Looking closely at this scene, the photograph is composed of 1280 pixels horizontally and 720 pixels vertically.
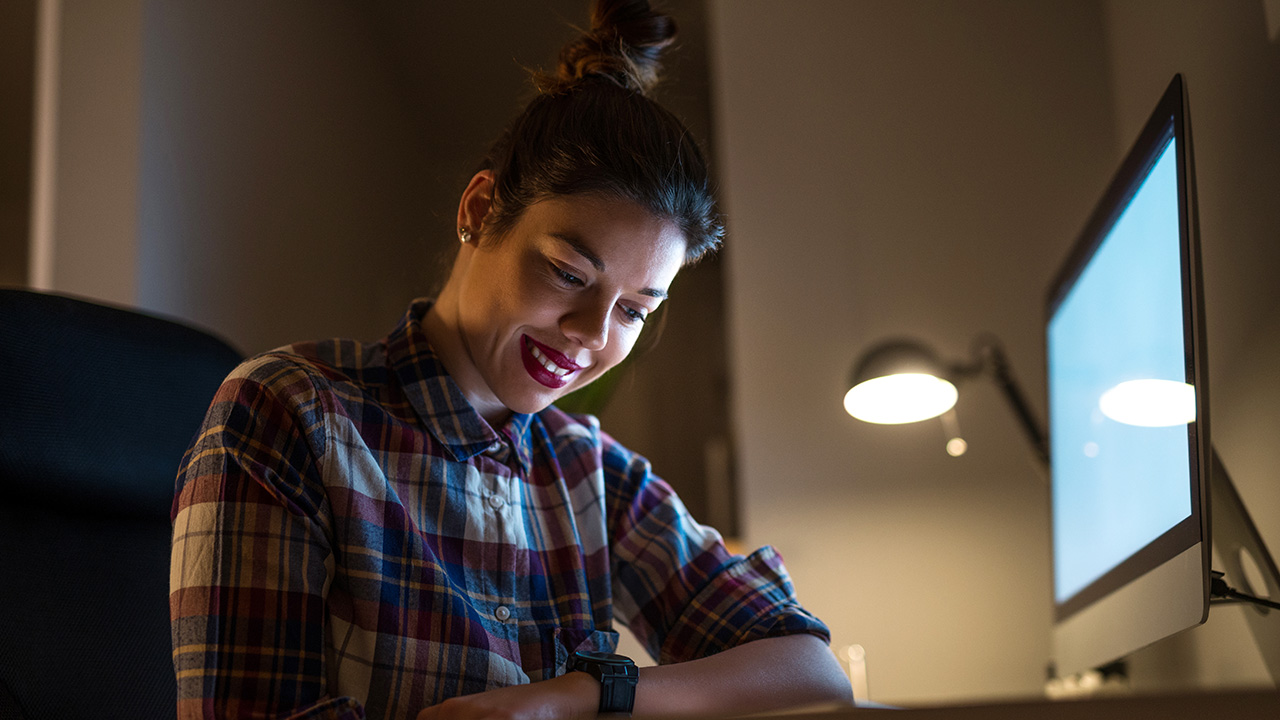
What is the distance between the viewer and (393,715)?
0.80 metres

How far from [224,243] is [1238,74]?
1748 mm

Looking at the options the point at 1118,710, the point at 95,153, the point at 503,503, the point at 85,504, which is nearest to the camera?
the point at 1118,710

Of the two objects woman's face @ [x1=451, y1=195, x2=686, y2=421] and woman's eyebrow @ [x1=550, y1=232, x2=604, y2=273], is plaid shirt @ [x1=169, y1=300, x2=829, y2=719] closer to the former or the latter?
woman's face @ [x1=451, y1=195, x2=686, y2=421]

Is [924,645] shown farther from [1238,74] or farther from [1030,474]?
[1238,74]

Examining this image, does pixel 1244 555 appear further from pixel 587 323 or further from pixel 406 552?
pixel 406 552

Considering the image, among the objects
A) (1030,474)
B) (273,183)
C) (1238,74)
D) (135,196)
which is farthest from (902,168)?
(135,196)

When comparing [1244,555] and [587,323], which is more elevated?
[587,323]

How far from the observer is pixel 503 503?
947 mm

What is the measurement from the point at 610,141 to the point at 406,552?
1.40 ft

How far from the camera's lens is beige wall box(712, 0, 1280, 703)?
1836 mm

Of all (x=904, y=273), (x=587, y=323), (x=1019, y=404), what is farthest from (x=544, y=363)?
(x=904, y=273)

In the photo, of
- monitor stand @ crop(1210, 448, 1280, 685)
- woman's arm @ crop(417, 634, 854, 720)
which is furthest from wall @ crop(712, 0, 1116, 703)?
woman's arm @ crop(417, 634, 854, 720)

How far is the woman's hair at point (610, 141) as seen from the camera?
896 millimetres

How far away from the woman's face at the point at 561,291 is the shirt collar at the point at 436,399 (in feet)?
0.13
